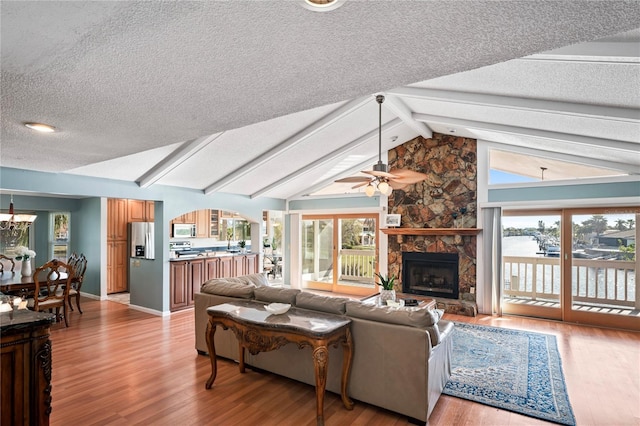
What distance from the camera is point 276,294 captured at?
11.7 feet

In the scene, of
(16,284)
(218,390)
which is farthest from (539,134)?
(16,284)

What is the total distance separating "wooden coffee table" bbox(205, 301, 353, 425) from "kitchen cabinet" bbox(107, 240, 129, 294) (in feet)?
18.8

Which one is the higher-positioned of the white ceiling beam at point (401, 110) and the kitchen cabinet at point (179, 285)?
the white ceiling beam at point (401, 110)

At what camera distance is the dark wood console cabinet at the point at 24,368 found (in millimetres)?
1743

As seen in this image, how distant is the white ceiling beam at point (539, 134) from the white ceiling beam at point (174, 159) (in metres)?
3.29

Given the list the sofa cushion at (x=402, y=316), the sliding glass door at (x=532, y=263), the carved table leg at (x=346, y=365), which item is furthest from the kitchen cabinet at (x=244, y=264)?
the sliding glass door at (x=532, y=263)

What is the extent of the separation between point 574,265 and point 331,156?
4.52 meters

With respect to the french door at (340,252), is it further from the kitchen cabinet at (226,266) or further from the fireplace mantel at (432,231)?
the kitchen cabinet at (226,266)

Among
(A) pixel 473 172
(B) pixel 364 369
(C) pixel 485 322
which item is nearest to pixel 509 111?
(A) pixel 473 172

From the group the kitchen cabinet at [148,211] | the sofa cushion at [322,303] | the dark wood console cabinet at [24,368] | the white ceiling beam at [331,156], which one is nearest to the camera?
the dark wood console cabinet at [24,368]

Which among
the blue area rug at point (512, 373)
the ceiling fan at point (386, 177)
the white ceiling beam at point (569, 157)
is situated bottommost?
the blue area rug at point (512, 373)

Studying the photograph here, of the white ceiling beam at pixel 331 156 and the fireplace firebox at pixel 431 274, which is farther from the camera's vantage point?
the fireplace firebox at pixel 431 274

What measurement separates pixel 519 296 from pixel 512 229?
4.02ft

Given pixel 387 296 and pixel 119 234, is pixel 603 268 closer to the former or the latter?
pixel 387 296
